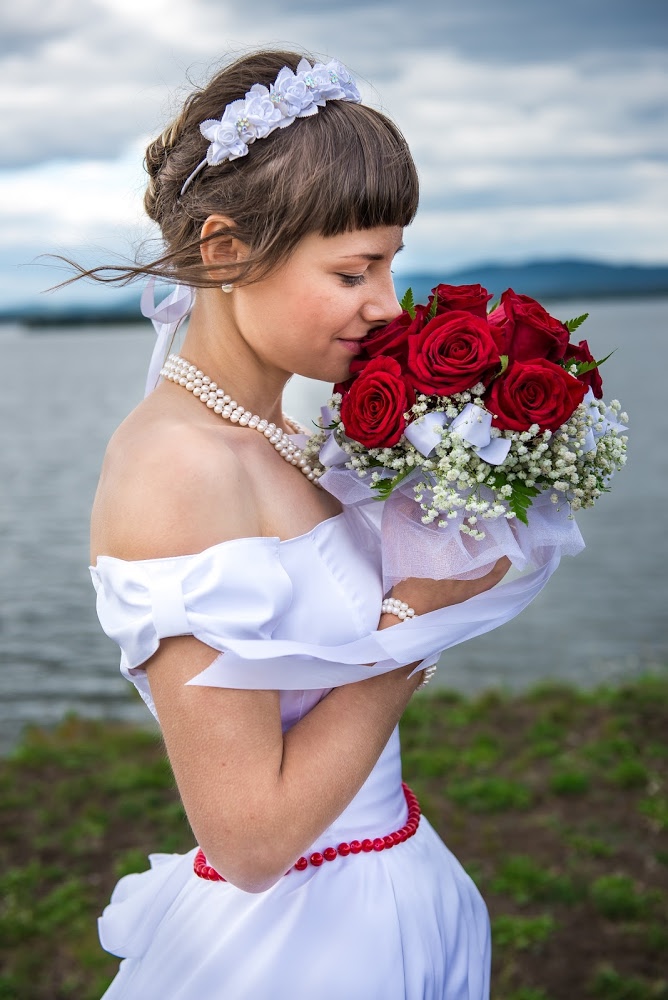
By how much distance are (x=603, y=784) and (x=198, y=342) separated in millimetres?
4539

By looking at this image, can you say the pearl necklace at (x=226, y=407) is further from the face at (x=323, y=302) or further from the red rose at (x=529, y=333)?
the red rose at (x=529, y=333)

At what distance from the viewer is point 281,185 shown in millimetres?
2125

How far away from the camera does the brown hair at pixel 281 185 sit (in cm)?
211

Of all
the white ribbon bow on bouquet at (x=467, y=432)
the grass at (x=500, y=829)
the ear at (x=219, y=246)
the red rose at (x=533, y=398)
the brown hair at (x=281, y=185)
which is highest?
the brown hair at (x=281, y=185)

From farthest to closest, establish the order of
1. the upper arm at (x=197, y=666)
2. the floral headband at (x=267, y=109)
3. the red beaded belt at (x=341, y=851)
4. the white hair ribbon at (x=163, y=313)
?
the white hair ribbon at (x=163, y=313), the red beaded belt at (x=341, y=851), the floral headband at (x=267, y=109), the upper arm at (x=197, y=666)

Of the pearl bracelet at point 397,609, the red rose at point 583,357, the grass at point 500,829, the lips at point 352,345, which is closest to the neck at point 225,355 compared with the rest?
the lips at point 352,345

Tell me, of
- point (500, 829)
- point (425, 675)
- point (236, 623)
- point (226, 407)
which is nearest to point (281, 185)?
point (226, 407)

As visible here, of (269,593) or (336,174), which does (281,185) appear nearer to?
(336,174)

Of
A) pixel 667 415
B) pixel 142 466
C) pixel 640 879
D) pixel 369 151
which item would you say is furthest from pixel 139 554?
pixel 667 415

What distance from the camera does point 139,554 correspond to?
6.48 ft

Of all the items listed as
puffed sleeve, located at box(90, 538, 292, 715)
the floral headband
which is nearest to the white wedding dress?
puffed sleeve, located at box(90, 538, 292, 715)

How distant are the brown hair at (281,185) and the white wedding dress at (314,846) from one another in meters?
0.67

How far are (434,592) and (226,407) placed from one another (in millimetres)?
661

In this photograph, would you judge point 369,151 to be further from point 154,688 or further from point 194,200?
point 154,688
